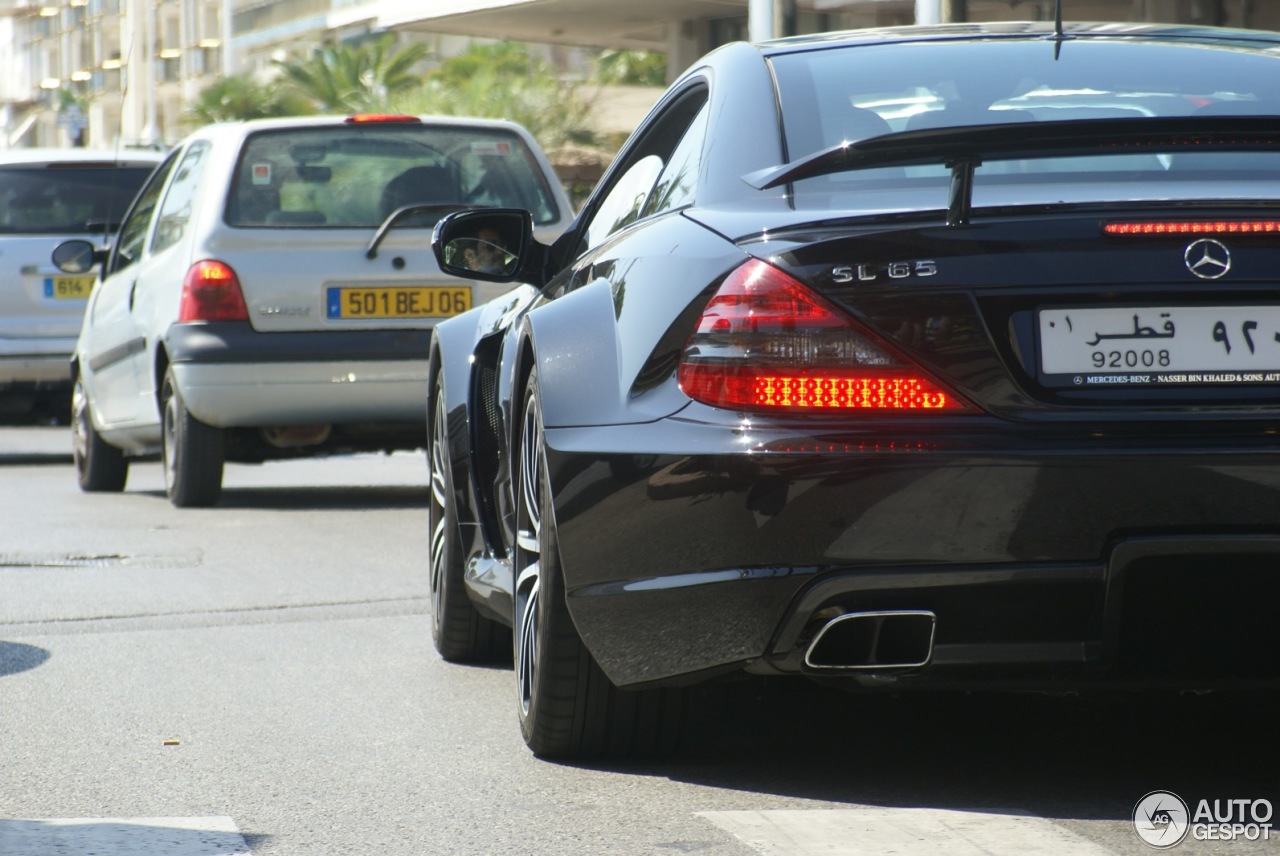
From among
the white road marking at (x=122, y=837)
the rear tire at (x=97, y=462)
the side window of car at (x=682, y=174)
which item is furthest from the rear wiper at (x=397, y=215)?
the white road marking at (x=122, y=837)

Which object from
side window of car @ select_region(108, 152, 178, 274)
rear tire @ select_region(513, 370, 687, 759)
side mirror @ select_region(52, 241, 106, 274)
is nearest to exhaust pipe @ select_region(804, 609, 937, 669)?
rear tire @ select_region(513, 370, 687, 759)

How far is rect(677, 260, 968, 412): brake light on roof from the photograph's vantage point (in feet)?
11.7

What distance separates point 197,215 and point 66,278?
4458 mm

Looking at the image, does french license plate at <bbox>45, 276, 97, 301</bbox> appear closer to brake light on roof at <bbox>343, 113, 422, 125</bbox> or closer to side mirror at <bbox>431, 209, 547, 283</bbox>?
brake light on roof at <bbox>343, 113, 422, 125</bbox>

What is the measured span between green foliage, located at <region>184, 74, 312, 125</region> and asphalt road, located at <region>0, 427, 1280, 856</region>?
43.6 m

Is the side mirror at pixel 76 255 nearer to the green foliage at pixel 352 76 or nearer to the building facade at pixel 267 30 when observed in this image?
the building facade at pixel 267 30

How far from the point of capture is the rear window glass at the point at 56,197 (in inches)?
550

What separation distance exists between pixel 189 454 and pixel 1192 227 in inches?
288

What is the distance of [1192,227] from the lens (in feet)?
11.8

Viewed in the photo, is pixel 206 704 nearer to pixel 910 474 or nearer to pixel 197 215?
pixel 910 474

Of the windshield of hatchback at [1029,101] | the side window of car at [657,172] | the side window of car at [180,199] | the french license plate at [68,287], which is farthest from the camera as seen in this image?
the french license plate at [68,287]

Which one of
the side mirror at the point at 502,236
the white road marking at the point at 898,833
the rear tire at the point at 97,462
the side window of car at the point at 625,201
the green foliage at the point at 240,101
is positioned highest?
the side window of car at the point at 625,201

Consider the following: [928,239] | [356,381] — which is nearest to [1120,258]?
[928,239]

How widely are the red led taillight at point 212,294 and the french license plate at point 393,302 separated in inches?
15.7
